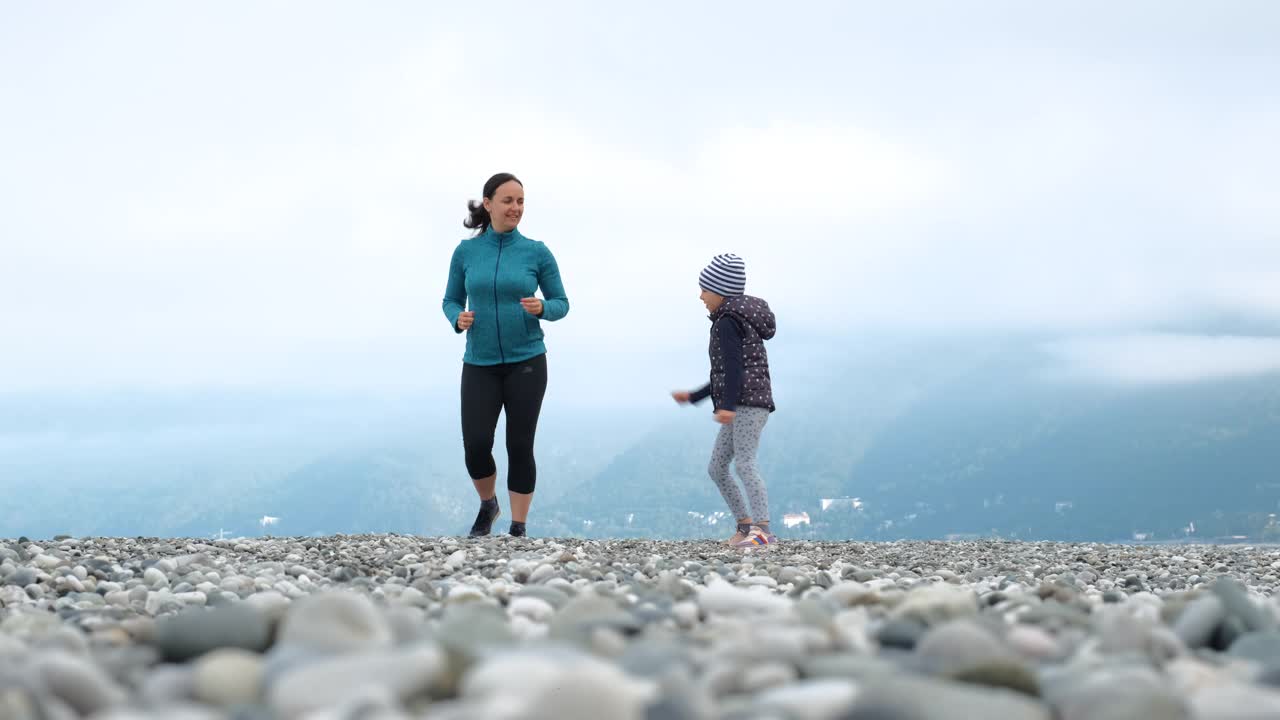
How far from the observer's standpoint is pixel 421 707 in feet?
7.06

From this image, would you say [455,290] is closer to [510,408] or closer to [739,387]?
[510,408]

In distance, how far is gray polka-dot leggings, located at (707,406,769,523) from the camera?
880 cm

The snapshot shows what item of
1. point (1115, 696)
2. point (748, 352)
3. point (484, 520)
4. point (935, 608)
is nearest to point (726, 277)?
point (748, 352)

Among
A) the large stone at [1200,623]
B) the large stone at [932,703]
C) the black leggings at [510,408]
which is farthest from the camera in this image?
the black leggings at [510,408]

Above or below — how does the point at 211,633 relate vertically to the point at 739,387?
below

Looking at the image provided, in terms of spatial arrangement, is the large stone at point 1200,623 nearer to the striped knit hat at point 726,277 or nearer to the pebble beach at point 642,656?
the pebble beach at point 642,656

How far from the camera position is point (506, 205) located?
8945 millimetres

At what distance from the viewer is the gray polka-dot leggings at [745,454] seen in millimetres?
8797

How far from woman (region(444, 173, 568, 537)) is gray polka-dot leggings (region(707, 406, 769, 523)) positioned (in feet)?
5.14

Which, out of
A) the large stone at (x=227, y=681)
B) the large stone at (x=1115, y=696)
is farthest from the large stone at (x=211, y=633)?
the large stone at (x=1115, y=696)

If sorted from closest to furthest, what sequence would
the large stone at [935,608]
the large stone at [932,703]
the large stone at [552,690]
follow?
the large stone at [552,690]
the large stone at [932,703]
the large stone at [935,608]

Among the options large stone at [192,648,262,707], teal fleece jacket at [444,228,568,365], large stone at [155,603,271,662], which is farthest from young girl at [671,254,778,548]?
large stone at [192,648,262,707]

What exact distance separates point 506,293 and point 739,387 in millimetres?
2038

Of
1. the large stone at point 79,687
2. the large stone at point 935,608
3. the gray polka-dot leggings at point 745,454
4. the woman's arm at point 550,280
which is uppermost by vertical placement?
the woman's arm at point 550,280
